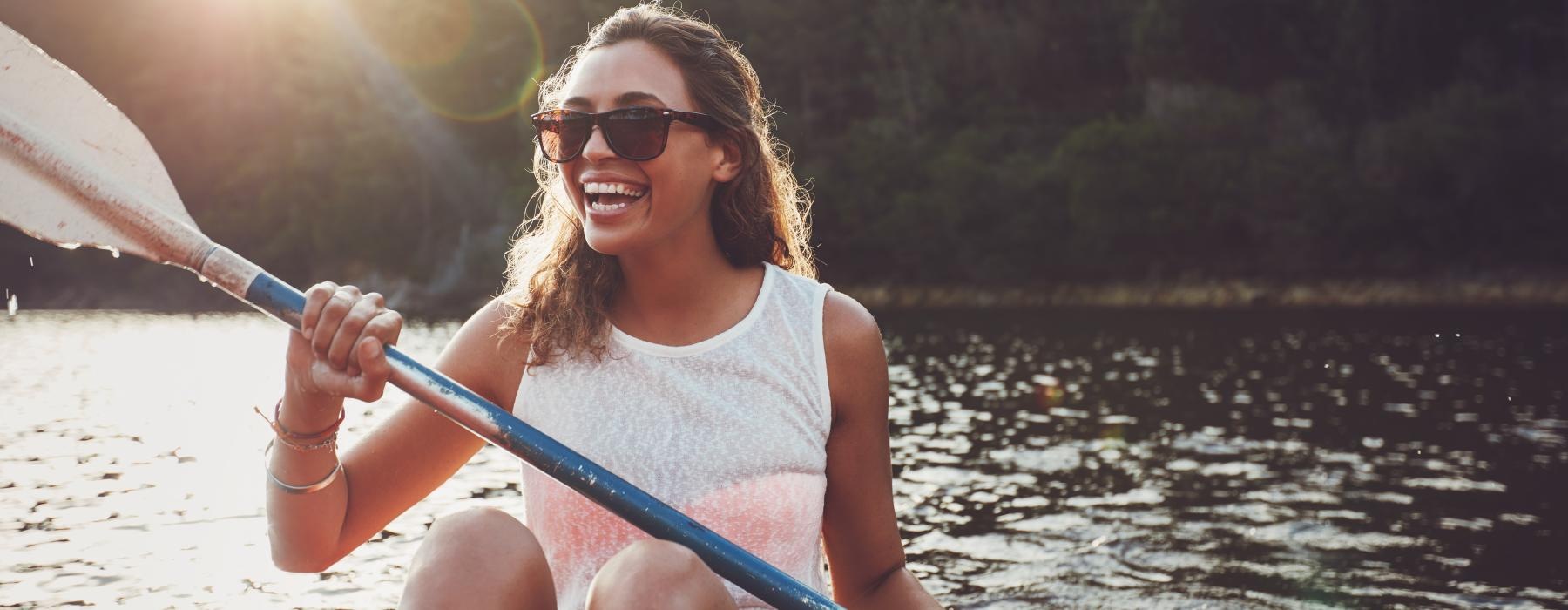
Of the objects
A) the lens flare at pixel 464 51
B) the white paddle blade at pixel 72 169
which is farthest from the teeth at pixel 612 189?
the lens flare at pixel 464 51

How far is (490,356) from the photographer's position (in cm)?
254

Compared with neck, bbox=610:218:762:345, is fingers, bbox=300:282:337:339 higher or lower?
higher

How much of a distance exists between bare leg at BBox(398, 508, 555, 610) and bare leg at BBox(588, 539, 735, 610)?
14 cm

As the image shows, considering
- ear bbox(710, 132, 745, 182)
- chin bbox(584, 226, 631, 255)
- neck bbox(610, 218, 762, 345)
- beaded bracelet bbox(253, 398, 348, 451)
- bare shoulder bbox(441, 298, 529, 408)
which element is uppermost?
ear bbox(710, 132, 745, 182)

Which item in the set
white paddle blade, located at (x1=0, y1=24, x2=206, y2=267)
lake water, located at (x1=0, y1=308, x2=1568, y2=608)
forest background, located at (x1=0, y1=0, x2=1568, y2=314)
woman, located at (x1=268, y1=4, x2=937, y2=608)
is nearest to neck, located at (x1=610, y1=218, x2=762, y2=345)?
woman, located at (x1=268, y1=4, x2=937, y2=608)

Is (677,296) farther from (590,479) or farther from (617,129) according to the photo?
(590,479)

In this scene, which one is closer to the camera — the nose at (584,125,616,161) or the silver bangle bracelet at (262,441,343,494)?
the silver bangle bracelet at (262,441,343,494)

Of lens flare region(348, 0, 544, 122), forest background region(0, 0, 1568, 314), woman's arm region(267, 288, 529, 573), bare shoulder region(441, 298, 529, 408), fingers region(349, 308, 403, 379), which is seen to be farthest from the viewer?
lens flare region(348, 0, 544, 122)

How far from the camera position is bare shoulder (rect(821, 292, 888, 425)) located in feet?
8.32

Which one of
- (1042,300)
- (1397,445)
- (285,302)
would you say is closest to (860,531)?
(285,302)

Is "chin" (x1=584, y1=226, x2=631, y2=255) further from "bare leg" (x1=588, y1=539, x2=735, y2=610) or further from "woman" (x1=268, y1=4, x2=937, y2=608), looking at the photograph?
"bare leg" (x1=588, y1=539, x2=735, y2=610)

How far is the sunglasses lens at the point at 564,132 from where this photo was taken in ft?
8.09

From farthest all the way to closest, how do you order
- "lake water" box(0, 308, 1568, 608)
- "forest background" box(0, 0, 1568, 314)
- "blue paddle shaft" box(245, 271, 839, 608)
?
1. "forest background" box(0, 0, 1568, 314)
2. "lake water" box(0, 308, 1568, 608)
3. "blue paddle shaft" box(245, 271, 839, 608)

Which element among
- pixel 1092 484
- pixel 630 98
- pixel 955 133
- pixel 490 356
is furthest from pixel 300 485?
pixel 955 133
